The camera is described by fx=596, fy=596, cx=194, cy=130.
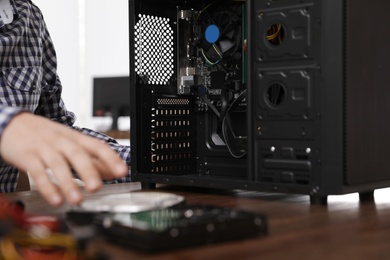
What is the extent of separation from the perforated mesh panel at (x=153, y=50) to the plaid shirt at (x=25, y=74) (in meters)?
0.31

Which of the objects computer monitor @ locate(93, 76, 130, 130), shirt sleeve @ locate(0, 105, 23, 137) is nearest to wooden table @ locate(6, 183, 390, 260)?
shirt sleeve @ locate(0, 105, 23, 137)

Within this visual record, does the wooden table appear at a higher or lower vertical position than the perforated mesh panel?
lower

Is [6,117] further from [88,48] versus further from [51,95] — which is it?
[88,48]

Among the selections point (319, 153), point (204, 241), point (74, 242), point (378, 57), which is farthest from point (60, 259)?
point (378, 57)

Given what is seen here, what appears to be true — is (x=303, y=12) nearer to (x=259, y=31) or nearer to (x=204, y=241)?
(x=259, y=31)

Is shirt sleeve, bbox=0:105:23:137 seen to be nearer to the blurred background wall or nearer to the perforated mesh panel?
the perforated mesh panel

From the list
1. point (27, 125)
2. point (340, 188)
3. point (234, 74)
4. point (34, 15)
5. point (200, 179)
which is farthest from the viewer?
point (34, 15)

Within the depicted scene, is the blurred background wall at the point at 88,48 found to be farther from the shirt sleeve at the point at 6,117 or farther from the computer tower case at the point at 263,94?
the shirt sleeve at the point at 6,117

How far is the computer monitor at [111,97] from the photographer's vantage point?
4430 mm

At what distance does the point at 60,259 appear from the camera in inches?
19.5

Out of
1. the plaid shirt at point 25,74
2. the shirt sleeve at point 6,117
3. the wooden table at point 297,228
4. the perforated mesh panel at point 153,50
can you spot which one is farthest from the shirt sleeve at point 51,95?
the shirt sleeve at point 6,117

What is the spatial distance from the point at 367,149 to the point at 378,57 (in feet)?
0.48

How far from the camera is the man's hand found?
59 cm

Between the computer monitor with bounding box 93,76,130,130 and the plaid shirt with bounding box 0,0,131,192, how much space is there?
2734 millimetres
